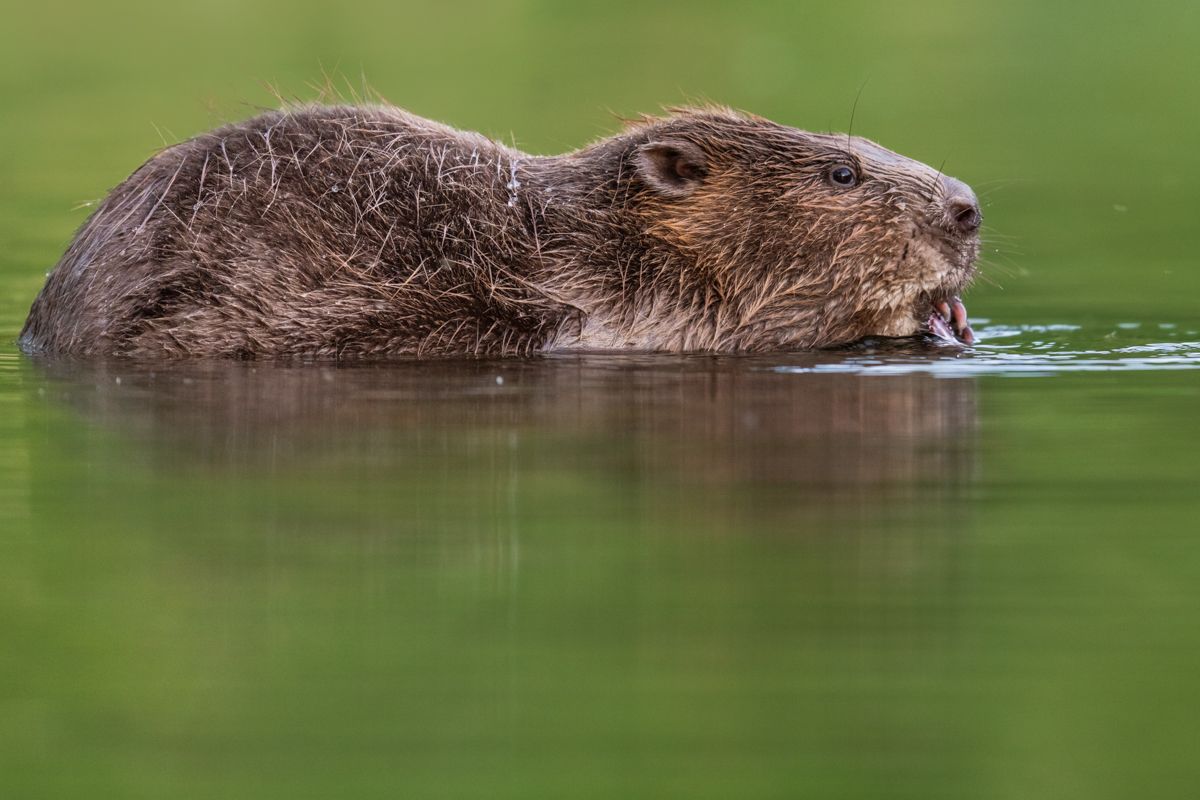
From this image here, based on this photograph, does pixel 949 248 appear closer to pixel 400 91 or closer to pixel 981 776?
pixel 981 776

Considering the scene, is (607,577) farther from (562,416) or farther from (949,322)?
(949,322)

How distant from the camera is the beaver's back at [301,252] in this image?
747cm

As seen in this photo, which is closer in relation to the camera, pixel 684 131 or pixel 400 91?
pixel 684 131

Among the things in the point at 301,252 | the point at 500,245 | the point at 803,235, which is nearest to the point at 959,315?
the point at 803,235

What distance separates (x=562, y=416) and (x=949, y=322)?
8.96ft

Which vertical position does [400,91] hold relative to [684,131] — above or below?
above

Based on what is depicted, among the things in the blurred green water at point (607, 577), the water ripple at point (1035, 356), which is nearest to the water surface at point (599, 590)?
the blurred green water at point (607, 577)

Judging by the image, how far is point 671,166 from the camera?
8289 millimetres

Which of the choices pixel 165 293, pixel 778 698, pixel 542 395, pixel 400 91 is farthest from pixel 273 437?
pixel 400 91

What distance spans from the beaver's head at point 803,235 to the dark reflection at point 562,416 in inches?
20.0

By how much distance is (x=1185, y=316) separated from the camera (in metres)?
9.05

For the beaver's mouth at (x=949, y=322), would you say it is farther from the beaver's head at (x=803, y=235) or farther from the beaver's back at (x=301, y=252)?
the beaver's back at (x=301, y=252)

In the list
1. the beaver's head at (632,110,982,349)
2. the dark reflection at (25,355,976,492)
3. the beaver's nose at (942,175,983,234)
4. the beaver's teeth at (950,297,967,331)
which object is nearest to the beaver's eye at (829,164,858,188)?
the beaver's head at (632,110,982,349)

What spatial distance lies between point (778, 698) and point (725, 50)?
1775 centimetres
